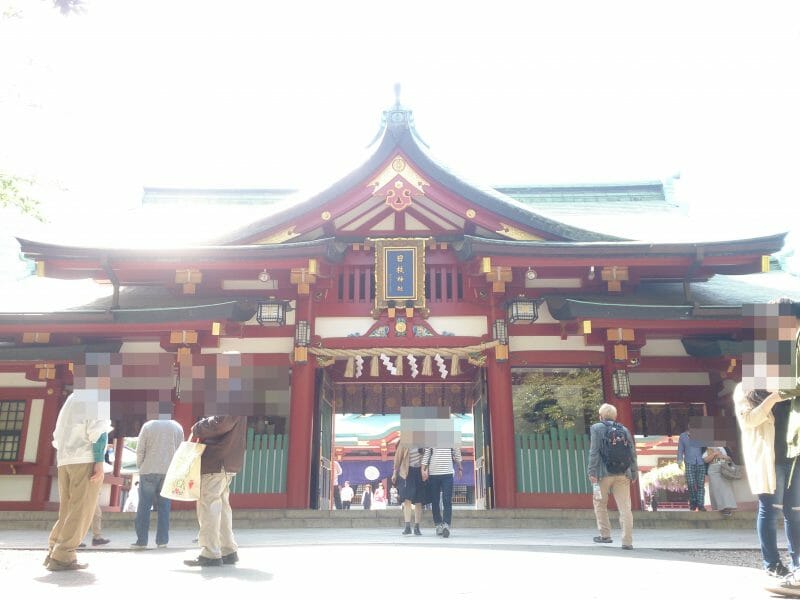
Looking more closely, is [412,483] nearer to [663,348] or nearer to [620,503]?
[620,503]

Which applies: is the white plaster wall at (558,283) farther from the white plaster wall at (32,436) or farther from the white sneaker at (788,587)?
the white plaster wall at (32,436)

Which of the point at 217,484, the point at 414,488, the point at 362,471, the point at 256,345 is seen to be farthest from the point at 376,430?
the point at 217,484

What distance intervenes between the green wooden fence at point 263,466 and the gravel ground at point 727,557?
24.0 feet

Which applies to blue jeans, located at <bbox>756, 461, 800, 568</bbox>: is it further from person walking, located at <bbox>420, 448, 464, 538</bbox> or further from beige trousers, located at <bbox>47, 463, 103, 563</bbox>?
beige trousers, located at <bbox>47, 463, 103, 563</bbox>

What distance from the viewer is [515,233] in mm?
13305

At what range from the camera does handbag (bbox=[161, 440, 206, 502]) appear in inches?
218

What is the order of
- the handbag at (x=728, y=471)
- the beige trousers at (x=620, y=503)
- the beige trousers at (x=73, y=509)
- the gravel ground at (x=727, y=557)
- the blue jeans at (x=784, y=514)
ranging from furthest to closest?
the handbag at (x=728, y=471)
the beige trousers at (x=620, y=503)
the gravel ground at (x=727, y=557)
the beige trousers at (x=73, y=509)
the blue jeans at (x=784, y=514)

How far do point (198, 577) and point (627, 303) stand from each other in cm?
1012

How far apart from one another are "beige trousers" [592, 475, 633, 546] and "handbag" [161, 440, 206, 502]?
4604 millimetres

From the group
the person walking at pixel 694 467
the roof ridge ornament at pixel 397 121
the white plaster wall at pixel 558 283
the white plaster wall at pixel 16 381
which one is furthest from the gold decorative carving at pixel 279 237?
the person walking at pixel 694 467

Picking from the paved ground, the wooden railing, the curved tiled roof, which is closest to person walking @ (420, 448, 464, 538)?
Result: the paved ground

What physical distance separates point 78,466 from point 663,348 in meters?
11.3

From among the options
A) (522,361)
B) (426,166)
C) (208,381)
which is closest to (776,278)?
(522,361)

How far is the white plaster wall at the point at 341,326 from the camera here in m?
13.1
